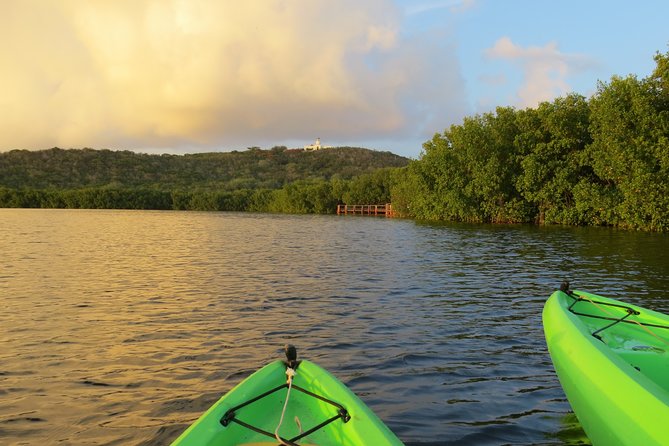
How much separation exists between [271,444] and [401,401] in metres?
3.30

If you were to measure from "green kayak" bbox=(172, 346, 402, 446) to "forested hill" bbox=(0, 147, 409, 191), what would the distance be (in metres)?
163

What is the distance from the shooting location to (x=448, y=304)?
14.6m

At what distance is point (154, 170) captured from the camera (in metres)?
180

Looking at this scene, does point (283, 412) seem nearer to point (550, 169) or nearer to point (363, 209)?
point (550, 169)

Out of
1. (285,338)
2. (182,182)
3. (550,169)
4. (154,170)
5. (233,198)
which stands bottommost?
(285,338)

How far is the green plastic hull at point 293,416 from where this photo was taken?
4.46m

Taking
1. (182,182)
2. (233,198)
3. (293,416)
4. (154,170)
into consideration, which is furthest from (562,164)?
(154,170)

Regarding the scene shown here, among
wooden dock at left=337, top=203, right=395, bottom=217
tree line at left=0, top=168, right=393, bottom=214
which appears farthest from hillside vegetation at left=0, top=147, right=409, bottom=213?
wooden dock at left=337, top=203, right=395, bottom=217

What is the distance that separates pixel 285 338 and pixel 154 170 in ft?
589

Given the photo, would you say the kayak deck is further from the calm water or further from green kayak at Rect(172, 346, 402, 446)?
green kayak at Rect(172, 346, 402, 446)

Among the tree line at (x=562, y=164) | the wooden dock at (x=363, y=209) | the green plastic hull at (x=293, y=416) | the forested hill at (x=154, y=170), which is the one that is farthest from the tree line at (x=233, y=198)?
the green plastic hull at (x=293, y=416)

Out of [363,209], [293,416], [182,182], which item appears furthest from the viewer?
[182,182]

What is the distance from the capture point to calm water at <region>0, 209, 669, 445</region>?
275 inches

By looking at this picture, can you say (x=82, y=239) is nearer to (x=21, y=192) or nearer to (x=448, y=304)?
(x=448, y=304)
